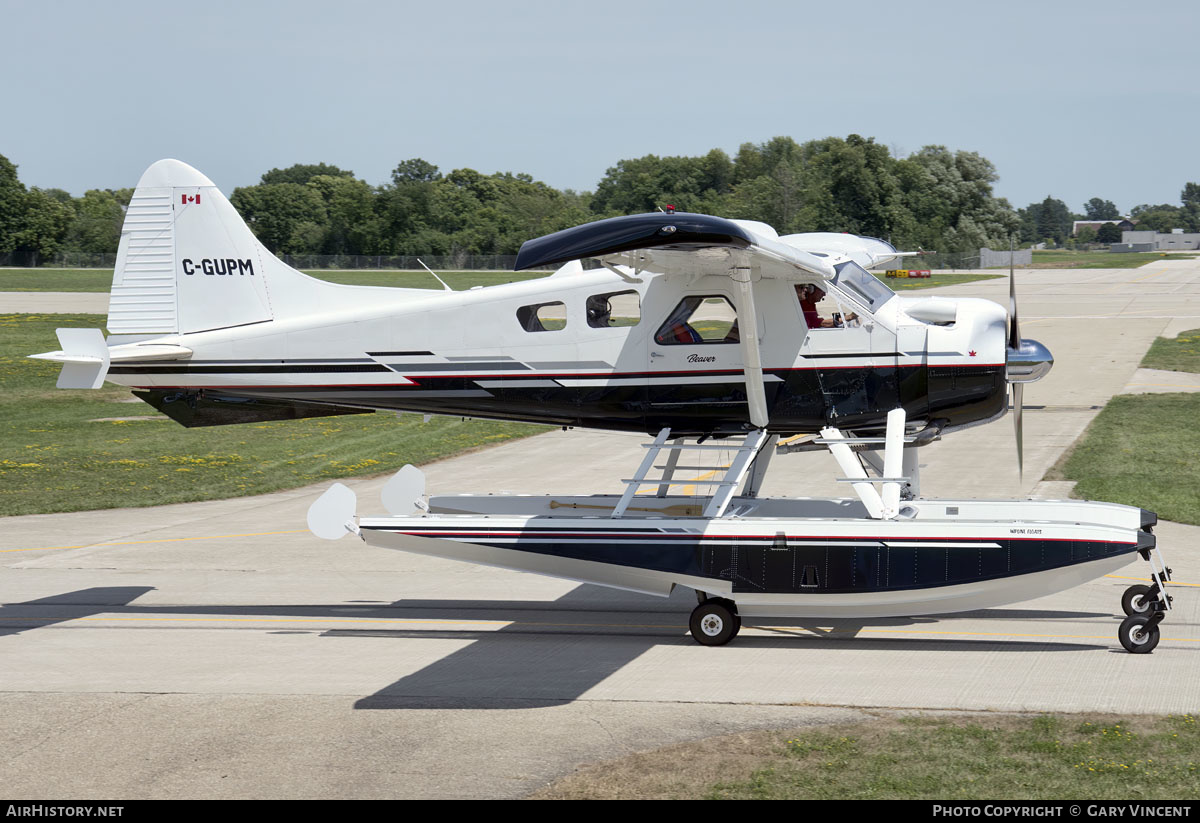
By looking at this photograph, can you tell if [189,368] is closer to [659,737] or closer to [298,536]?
[298,536]

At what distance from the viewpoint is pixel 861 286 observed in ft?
37.3

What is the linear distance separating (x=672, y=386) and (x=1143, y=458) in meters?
10.7

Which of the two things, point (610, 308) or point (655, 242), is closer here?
point (655, 242)

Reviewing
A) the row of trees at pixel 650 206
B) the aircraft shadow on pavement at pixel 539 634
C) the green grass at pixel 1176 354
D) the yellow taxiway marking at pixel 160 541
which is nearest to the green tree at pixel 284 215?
the row of trees at pixel 650 206

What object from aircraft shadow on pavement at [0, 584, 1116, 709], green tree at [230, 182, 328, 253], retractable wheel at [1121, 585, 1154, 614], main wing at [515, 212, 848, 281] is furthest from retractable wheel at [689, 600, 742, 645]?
green tree at [230, 182, 328, 253]

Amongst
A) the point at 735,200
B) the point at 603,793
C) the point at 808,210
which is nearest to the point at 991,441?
the point at 603,793

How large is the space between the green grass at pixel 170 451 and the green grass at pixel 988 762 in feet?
43.4

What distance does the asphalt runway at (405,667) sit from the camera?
7961 mm

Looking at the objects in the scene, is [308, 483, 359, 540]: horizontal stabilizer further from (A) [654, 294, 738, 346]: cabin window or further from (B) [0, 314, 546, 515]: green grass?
(B) [0, 314, 546, 515]: green grass

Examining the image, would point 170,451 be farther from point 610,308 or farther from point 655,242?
point 655,242

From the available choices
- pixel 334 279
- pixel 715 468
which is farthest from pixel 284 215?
pixel 715 468

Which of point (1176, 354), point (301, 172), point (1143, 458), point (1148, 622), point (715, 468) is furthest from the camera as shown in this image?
point (301, 172)

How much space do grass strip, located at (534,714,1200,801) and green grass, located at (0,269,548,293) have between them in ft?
195

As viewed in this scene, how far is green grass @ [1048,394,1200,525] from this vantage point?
15.9 meters
